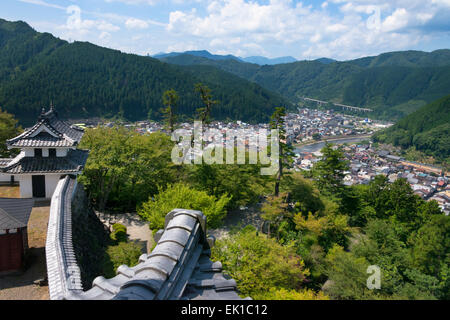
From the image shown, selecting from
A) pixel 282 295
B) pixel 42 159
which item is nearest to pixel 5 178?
pixel 42 159

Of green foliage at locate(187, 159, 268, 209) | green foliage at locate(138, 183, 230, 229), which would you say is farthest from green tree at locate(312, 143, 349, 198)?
green foliage at locate(138, 183, 230, 229)

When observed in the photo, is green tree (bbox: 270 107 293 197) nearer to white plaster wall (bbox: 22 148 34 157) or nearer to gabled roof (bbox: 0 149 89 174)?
gabled roof (bbox: 0 149 89 174)

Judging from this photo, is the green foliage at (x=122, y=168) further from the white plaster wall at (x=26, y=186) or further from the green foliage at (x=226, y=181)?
the white plaster wall at (x=26, y=186)

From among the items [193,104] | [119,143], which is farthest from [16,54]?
[119,143]

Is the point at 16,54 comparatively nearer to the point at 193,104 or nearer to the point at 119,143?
the point at 193,104

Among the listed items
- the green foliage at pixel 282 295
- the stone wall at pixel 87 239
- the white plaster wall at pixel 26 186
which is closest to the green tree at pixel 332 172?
the green foliage at pixel 282 295

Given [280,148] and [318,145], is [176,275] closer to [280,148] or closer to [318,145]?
[280,148]

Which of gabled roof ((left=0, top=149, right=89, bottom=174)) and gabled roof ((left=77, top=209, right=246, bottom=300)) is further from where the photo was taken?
gabled roof ((left=0, top=149, right=89, bottom=174))
